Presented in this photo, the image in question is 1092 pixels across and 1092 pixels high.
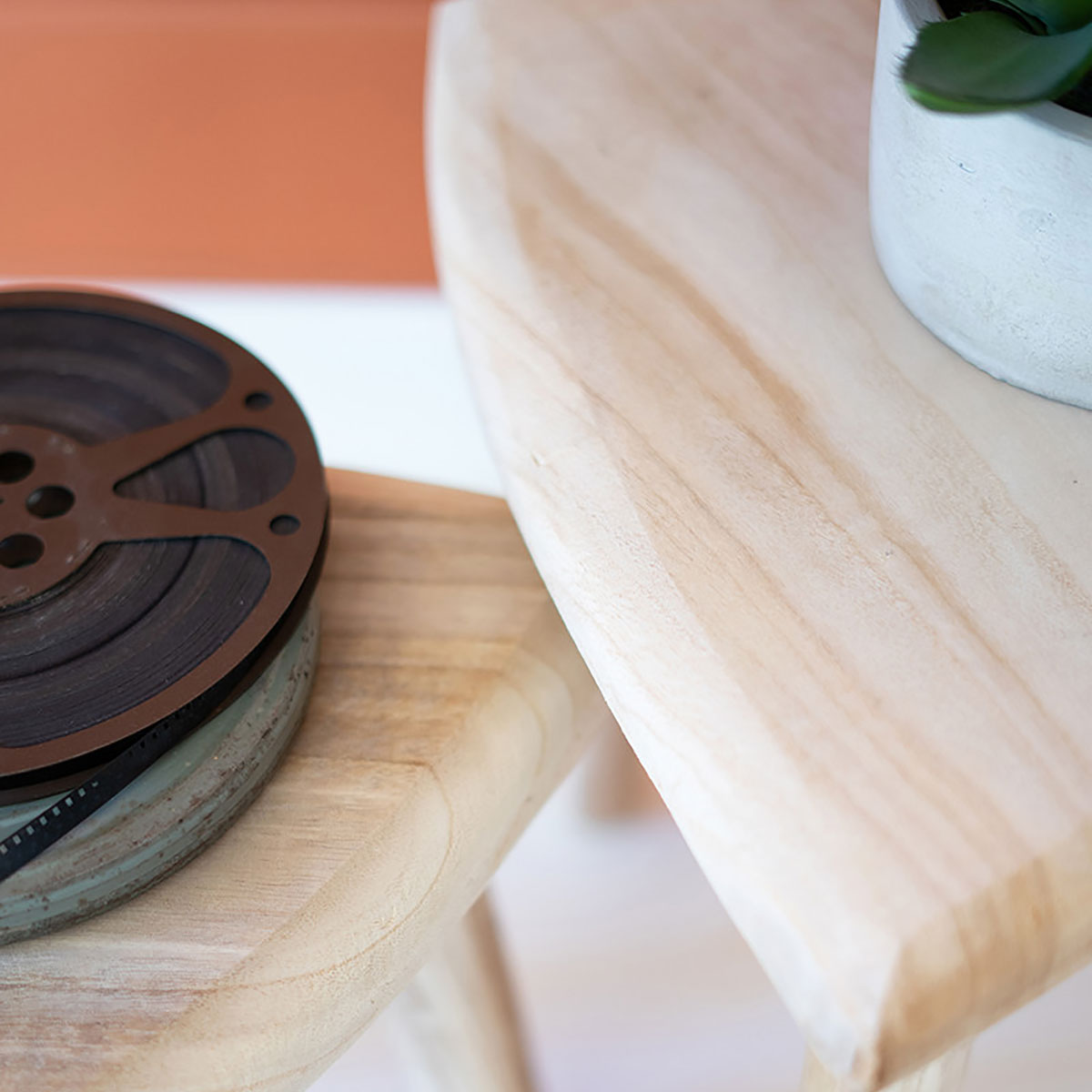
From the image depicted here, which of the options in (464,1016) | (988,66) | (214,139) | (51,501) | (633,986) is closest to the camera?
(988,66)

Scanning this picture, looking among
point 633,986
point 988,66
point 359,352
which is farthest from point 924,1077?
point 359,352

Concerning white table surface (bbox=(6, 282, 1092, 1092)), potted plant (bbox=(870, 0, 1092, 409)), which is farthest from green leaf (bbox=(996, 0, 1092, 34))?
white table surface (bbox=(6, 282, 1092, 1092))

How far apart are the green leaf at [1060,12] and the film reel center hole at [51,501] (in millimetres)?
291

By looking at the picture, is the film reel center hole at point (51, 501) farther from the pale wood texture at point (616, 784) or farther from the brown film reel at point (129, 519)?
the pale wood texture at point (616, 784)

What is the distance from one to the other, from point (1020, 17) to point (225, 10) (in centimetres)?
85

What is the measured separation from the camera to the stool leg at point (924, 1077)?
364 mm

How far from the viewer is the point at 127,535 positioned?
38cm

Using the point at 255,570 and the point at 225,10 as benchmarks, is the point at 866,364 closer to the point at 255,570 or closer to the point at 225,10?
the point at 255,570

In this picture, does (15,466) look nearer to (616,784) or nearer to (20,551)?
(20,551)

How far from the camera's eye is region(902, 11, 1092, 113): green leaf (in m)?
0.29

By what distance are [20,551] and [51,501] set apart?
0.8 inches

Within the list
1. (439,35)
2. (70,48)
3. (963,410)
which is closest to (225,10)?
(70,48)

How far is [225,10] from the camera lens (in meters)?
1.05

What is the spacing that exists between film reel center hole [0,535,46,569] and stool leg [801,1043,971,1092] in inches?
10.1
